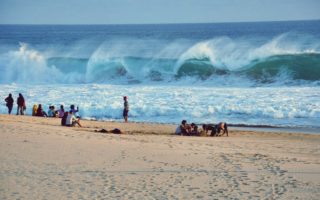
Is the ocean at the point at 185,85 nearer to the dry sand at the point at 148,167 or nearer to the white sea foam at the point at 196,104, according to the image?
the white sea foam at the point at 196,104

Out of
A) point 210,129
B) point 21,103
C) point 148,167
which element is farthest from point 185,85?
point 148,167

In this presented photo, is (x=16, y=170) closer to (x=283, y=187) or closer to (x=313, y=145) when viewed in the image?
(x=283, y=187)

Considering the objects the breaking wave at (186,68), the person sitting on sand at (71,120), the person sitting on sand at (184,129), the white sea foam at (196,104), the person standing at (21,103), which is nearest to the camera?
the person sitting on sand at (184,129)

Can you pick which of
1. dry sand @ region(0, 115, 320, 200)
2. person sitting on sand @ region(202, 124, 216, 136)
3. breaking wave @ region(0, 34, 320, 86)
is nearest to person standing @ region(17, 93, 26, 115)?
dry sand @ region(0, 115, 320, 200)

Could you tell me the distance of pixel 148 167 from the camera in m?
10.0

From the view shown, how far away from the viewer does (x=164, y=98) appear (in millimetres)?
24172

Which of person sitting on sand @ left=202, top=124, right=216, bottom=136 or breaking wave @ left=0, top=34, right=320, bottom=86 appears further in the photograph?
breaking wave @ left=0, top=34, right=320, bottom=86

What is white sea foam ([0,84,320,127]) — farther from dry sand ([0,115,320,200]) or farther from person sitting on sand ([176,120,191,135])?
dry sand ([0,115,320,200])

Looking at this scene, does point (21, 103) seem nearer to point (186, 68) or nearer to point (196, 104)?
point (196, 104)

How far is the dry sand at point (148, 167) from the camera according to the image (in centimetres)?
840

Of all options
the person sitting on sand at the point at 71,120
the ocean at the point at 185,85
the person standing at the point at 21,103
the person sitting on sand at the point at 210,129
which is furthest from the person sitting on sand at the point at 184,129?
the person standing at the point at 21,103

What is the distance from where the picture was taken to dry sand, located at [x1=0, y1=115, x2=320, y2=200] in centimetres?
840

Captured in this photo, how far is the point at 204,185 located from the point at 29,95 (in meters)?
18.7

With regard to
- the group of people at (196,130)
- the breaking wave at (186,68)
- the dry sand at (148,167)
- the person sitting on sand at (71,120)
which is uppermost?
the breaking wave at (186,68)
